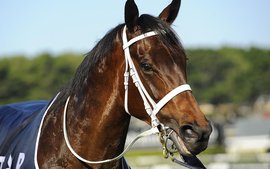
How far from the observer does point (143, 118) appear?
11.7 feet

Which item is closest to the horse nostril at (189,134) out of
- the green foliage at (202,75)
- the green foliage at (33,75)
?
the green foliage at (33,75)

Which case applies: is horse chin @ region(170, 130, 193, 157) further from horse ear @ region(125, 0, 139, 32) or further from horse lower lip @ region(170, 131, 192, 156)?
horse ear @ region(125, 0, 139, 32)

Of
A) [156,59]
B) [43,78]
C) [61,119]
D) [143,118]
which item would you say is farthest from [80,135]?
[43,78]

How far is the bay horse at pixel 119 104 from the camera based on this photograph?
11.1 feet

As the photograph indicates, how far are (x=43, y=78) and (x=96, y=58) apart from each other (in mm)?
79861

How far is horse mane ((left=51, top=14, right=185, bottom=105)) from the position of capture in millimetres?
3531

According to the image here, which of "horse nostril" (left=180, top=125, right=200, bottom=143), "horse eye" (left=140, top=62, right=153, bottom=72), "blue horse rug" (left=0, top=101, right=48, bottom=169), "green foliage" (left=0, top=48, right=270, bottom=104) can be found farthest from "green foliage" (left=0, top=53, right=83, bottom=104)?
"horse nostril" (left=180, top=125, right=200, bottom=143)

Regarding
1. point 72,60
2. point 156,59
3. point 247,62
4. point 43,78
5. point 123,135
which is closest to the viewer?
point 156,59

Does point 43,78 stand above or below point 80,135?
below

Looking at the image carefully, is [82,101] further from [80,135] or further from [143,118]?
[143,118]

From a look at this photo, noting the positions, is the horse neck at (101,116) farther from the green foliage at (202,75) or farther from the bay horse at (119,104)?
the green foliage at (202,75)

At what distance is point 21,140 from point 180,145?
1343mm

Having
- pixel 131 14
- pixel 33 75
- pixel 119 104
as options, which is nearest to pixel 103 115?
pixel 119 104

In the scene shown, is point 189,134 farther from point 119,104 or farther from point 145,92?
point 119,104
